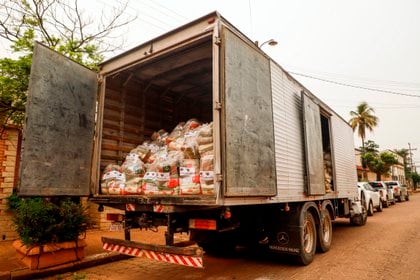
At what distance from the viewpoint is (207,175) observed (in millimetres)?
3893

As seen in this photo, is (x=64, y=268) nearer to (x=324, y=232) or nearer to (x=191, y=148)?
(x=191, y=148)

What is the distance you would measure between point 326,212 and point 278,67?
3.75 metres

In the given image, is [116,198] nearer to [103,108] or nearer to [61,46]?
[103,108]

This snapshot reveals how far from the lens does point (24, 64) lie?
238 inches

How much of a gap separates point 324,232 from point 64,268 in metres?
5.49

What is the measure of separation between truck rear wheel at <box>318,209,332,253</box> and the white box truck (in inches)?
0.9

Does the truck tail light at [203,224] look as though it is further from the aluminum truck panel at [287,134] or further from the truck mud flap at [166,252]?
the aluminum truck panel at [287,134]

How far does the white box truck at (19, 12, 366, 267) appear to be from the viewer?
3.88 meters

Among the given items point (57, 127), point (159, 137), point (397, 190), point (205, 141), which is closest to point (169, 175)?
point (205, 141)

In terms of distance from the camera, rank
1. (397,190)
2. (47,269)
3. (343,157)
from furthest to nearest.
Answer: (397,190) → (343,157) → (47,269)

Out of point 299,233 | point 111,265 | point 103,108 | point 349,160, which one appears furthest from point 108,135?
point 349,160

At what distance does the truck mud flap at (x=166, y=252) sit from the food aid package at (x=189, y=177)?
0.72 m

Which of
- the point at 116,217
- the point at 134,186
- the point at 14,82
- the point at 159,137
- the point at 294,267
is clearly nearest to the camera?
the point at 134,186

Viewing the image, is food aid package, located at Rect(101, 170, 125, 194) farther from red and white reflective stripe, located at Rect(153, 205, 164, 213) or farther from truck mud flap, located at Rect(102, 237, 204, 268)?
red and white reflective stripe, located at Rect(153, 205, 164, 213)
